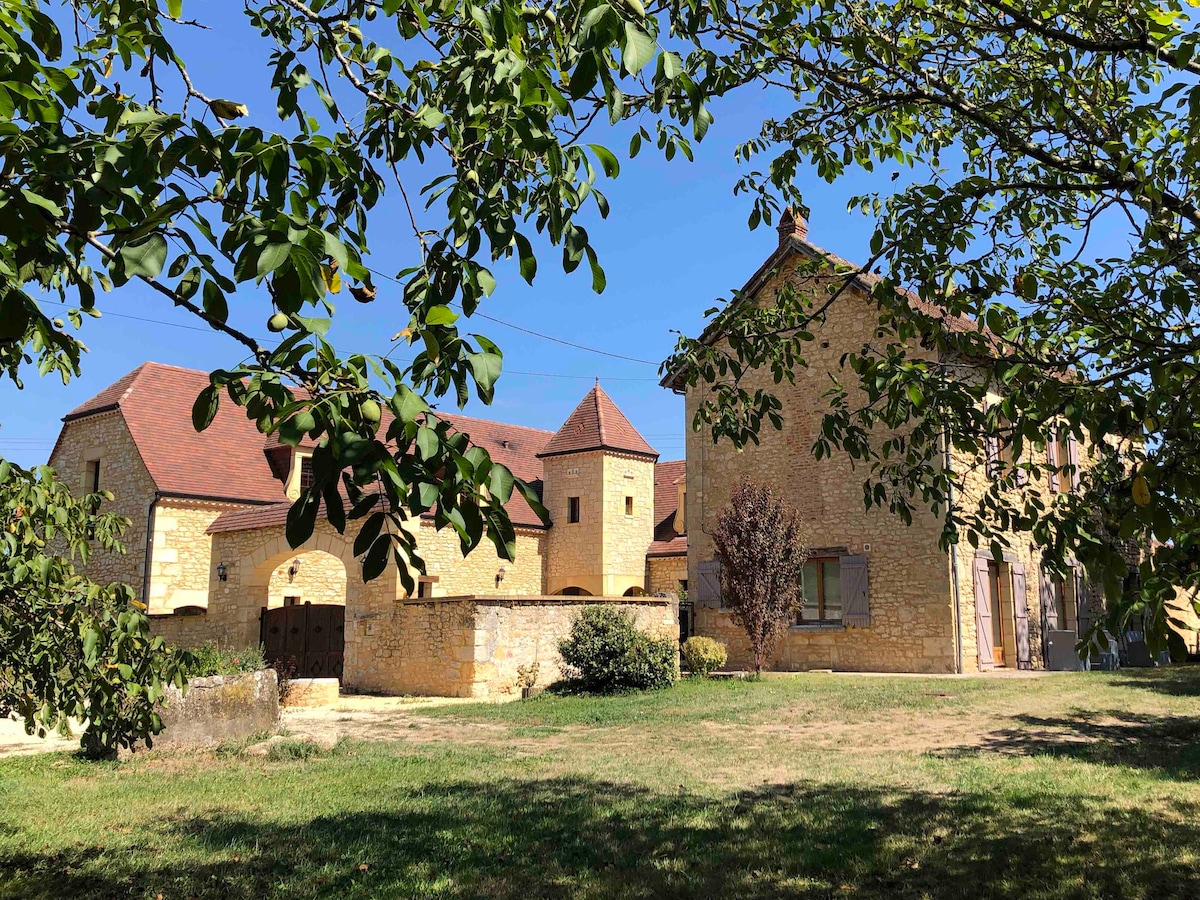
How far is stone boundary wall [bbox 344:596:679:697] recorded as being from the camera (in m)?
13.2

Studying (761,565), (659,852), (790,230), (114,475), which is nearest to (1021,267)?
(659,852)

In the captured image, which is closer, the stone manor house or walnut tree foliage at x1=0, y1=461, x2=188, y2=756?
walnut tree foliage at x1=0, y1=461, x2=188, y2=756

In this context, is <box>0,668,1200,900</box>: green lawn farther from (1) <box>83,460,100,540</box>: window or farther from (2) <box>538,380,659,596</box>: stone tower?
(1) <box>83,460,100,540</box>: window

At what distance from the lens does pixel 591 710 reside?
11.4 m

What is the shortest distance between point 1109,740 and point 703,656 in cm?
779

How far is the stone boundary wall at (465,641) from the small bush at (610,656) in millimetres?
394

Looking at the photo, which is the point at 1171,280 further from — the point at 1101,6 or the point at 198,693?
the point at 198,693

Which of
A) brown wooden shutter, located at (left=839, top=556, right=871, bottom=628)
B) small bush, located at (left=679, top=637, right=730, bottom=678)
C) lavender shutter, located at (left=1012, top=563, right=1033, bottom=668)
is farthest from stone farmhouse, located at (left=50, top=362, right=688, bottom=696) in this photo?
lavender shutter, located at (left=1012, top=563, right=1033, bottom=668)

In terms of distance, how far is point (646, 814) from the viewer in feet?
18.8

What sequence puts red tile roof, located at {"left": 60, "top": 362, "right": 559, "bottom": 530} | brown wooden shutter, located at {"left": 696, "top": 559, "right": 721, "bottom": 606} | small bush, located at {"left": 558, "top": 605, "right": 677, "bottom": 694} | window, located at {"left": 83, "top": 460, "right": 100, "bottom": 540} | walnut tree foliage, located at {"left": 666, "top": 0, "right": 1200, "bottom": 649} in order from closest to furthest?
1. walnut tree foliage, located at {"left": 666, "top": 0, "right": 1200, "bottom": 649}
2. small bush, located at {"left": 558, "top": 605, "right": 677, "bottom": 694}
3. brown wooden shutter, located at {"left": 696, "top": 559, "right": 721, "bottom": 606}
4. red tile roof, located at {"left": 60, "top": 362, "right": 559, "bottom": 530}
5. window, located at {"left": 83, "top": 460, "right": 100, "bottom": 540}

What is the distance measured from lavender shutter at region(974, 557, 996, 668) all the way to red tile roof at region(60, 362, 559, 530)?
29.7 feet

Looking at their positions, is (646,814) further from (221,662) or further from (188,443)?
(188,443)

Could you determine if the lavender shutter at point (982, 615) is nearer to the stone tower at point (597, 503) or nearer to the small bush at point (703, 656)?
the small bush at point (703, 656)

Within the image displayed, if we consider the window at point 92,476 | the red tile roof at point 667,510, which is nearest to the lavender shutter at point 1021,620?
the red tile roof at point 667,510
